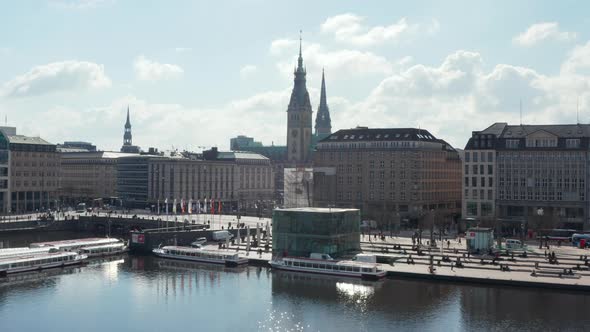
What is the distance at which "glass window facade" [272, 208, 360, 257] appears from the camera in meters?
115

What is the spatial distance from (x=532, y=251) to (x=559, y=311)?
117 ft

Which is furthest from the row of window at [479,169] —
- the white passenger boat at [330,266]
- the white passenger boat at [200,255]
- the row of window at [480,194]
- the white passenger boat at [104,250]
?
the white passenger boat at [104,250]

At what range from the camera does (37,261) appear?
116250mm

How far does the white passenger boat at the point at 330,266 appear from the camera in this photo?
10431 centimetres

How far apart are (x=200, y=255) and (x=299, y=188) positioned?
62.7 metres

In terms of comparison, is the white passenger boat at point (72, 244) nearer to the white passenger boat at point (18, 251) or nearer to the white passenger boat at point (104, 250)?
the white passenger boat at point (104, 250)

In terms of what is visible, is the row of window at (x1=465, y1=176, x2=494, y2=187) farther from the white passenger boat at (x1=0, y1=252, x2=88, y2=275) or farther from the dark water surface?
the white passenger boat at (x1=0, y1=252, x2=88, y2=275)

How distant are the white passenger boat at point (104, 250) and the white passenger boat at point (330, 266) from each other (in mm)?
35588

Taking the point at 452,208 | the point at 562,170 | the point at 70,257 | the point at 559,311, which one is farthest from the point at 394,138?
the point at 559,311

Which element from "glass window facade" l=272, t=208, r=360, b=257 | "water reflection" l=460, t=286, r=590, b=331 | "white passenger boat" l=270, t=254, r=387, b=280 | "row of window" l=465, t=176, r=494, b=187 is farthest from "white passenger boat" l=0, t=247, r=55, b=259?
"row of window" l=465, t=176, r=494, b=187

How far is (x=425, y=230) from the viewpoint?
15600 centimetres

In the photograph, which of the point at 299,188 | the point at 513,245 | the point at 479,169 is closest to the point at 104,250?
the point at 299,188

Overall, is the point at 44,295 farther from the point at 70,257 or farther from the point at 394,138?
the point at 394,138

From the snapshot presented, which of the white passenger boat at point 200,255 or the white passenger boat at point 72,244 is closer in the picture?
the white passenger boat at point 200,255
